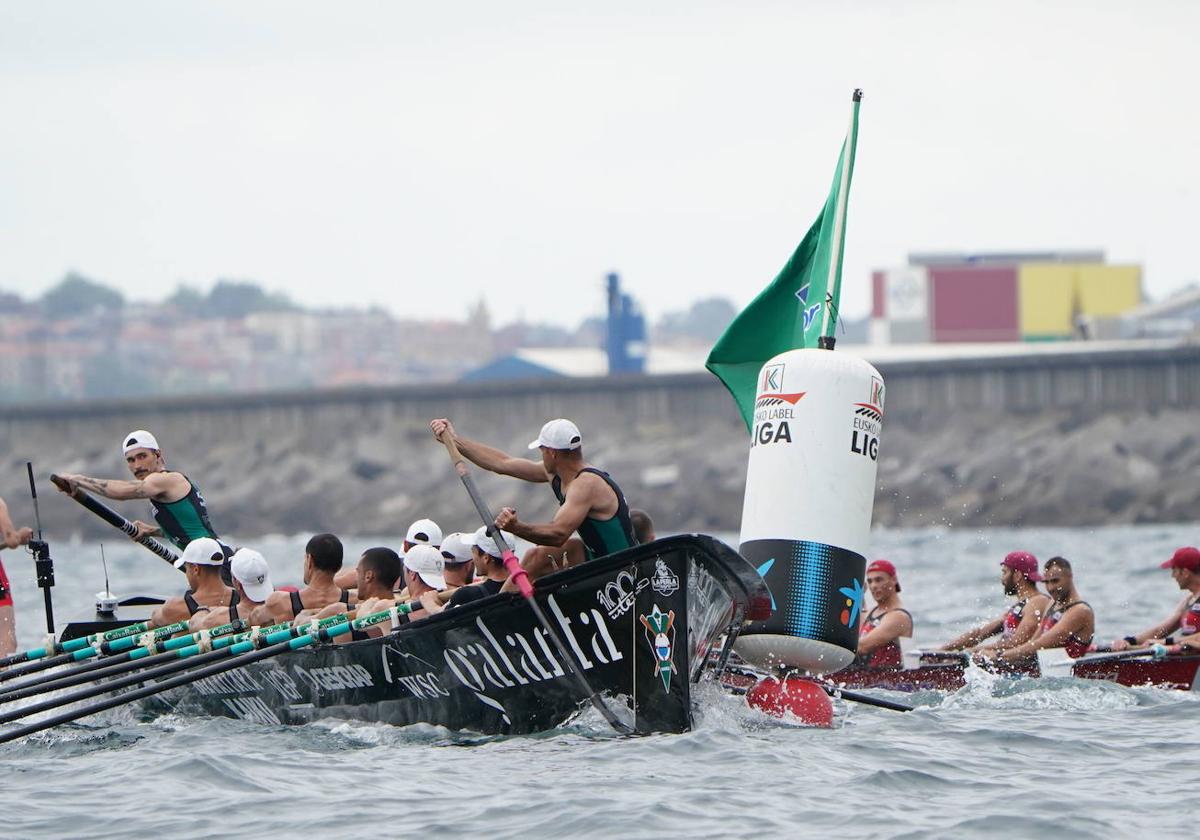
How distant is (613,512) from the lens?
12.4 metres

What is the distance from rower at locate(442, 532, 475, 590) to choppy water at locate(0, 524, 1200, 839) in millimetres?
1453

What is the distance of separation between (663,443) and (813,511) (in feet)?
166

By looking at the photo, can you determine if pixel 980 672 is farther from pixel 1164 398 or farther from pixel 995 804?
pixel 1164 398

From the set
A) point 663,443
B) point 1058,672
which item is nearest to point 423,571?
point 1058,672

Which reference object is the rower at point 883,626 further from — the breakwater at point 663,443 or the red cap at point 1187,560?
the breakwater at point 663,443

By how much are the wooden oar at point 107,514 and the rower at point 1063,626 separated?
7.02 m

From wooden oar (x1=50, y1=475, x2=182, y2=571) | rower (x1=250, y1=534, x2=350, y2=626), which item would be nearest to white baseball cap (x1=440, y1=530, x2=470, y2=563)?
rower (x1=250, y1=534, x2=350, y2=626)

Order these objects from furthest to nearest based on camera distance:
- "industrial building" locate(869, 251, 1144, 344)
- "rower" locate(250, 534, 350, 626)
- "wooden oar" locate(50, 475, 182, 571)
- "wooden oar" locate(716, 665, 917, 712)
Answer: "industrial building" locate(869, 251, 1144, 344) → "wooden oar" locate(50, 475, 182, 571) → "rower" locate(250, 534, 350, 626) → "wooden oar" locate(716, 665, 917, 712)

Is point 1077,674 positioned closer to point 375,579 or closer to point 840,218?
point 840,218

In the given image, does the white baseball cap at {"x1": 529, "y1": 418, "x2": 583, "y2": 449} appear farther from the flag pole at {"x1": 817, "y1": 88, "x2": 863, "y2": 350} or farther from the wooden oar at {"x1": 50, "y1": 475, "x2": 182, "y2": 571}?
the wooden oar at {"x1": 50, "y1": 475, "x2": 182, "y2": 571}

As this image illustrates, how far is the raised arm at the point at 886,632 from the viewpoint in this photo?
16.0 metres

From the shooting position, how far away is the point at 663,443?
63000mm

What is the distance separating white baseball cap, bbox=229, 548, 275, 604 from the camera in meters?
14.2

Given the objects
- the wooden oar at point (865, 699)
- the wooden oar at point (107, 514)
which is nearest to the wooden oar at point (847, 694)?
the wooden oar at point (865, 699)
